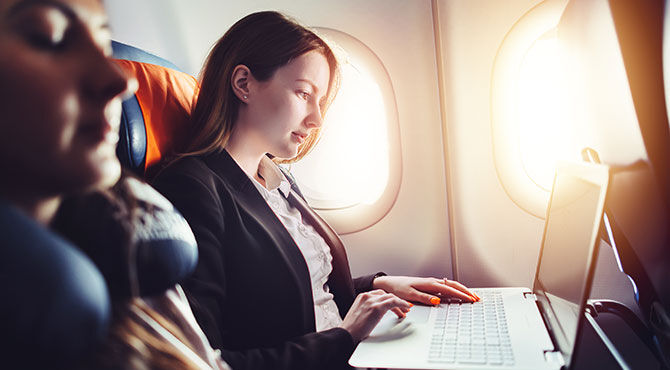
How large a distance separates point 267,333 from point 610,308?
3.02 feet

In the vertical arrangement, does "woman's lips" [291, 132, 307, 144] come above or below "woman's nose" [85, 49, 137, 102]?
below

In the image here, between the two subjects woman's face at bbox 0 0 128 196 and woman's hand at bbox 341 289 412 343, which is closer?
Result: woman's face at bbox 0 0 128 196

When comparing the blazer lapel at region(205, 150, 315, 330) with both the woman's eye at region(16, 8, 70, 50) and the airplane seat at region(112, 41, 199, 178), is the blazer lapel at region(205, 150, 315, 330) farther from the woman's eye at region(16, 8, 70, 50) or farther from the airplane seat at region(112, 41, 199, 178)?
the woman's eye at region(16, 8, 70, 50)

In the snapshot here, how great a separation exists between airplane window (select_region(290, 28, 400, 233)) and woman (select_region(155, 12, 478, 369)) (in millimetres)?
308

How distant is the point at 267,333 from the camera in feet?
3.48

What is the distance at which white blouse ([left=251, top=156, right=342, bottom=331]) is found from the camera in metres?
1.30

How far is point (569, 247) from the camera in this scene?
0.95 meters

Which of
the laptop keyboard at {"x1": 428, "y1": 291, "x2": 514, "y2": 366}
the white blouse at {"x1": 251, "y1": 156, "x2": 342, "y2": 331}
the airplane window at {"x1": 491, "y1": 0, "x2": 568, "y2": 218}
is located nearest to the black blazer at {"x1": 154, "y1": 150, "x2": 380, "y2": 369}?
the white blouse at {"x1": 251, "y1": 156, "x2": 342, "y2": 331}

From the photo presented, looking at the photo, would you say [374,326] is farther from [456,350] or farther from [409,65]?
[409,65]

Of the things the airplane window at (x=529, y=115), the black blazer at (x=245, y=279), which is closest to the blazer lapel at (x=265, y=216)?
the black blazer at (x=245, y=279)

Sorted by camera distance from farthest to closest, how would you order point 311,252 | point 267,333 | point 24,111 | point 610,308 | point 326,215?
point 326,215 → point 311,252 → point 610,308 → point 267,333 → point 24,111

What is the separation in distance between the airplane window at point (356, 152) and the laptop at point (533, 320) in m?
0.71

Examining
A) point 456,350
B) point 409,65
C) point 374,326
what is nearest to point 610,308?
point 456,350

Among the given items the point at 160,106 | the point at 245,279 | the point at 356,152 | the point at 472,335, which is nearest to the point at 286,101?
the point at 160,106
